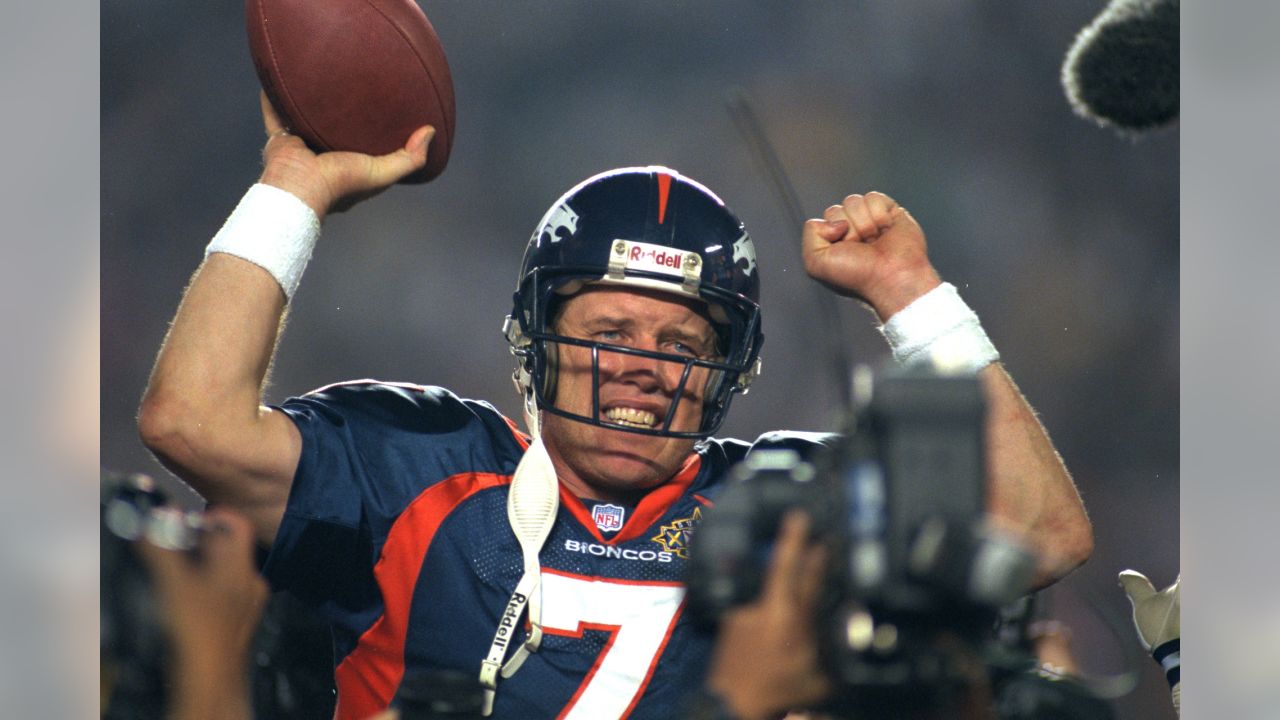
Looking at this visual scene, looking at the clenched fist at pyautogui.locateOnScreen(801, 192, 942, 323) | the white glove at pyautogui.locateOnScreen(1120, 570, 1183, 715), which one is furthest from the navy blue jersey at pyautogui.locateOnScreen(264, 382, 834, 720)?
the white glove at pyautogui.locateOnScreen(1120, 570, 1183, 715)

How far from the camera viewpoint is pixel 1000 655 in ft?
6.41

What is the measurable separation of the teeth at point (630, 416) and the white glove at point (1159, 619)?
0.85m

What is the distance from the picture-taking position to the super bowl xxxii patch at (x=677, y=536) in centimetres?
182

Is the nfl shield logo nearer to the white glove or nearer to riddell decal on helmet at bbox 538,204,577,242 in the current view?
riddell decal on helmet at bbox 538,204,577,242

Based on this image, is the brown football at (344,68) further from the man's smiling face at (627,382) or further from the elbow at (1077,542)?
the elbow at (1077,542)

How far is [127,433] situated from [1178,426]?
1627mm

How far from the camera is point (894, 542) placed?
1.88 m

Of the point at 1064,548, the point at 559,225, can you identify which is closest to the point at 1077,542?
the point at 1064,548

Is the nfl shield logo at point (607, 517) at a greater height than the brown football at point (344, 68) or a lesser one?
lesser

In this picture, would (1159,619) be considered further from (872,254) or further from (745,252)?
(745,252)

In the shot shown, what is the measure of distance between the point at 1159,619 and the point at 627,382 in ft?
3.16

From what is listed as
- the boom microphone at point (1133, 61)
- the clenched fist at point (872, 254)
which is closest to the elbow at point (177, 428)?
the clenched fist at point (872, 254)

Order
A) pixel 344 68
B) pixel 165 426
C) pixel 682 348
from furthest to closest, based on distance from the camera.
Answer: pixel 682 348 < pixel 344 68 < pixel 165 426

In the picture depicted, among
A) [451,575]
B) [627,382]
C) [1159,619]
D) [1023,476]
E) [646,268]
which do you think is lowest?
[1159,619]
